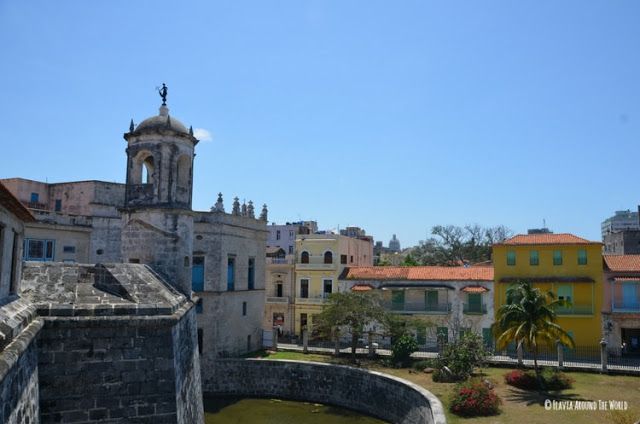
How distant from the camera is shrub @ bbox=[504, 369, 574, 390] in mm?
24109

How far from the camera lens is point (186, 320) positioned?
51.1ft

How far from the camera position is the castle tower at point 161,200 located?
681 inches

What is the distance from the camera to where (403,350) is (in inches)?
1183

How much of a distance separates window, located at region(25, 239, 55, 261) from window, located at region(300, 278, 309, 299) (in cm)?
1901

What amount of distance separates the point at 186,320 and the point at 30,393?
628 cm

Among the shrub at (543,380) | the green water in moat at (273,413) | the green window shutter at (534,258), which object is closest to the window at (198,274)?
the green water in moat at (273,413)

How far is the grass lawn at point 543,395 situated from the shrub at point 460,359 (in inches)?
29.4

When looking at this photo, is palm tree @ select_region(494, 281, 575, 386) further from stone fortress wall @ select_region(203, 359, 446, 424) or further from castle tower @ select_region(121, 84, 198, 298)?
castle tower @ select_region(121, 84, 198, 298)

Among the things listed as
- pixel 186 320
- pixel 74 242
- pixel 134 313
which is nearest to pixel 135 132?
pixel 186 320

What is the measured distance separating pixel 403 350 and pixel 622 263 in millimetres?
15800

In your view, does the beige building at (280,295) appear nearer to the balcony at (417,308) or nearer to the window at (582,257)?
the balcony at (417,308)

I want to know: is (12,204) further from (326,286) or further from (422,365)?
(326,286)

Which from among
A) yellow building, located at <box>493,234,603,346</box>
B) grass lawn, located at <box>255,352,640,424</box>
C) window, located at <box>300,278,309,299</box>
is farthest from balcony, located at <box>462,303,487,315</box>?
window, located at <box>300,278,309,299</box>

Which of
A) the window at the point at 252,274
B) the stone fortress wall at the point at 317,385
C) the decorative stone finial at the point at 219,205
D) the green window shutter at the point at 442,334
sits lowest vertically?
the stone fortress wall at the point at 317,385
